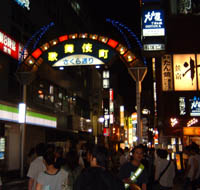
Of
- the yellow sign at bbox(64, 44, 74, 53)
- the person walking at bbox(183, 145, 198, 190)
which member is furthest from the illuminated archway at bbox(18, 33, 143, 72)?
the person walking at bbox(183, 145, 198, 190)

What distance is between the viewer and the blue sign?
1608 cm

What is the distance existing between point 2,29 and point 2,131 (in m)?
5.66

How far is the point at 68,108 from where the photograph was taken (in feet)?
117

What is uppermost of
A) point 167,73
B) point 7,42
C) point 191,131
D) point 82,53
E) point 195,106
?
point 7,42

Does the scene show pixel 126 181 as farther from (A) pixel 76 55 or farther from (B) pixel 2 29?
(B) pixel 2 29

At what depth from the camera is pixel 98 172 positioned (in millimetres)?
4387

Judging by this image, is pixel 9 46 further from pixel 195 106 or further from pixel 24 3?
pixel 195 106

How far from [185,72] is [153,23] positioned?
9.98 m

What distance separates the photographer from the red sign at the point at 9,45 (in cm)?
1836

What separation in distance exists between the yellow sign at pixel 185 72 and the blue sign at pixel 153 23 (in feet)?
30.2

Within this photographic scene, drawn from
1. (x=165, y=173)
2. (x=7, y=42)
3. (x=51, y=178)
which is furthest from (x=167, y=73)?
(x=51, y=178)

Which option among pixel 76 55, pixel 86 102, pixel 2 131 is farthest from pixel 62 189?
pixel 86 102

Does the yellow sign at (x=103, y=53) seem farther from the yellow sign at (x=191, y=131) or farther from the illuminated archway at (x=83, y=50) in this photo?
the yellow sign at (x=191, y=131)

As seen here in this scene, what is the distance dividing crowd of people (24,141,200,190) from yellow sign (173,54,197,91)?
51.1ft
